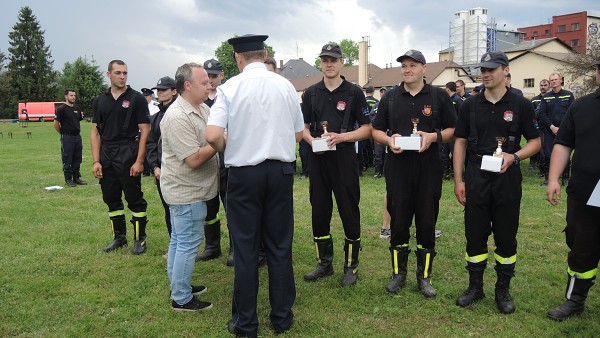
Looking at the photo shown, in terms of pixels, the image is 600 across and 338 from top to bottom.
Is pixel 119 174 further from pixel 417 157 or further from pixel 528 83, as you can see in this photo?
pixel 528 83

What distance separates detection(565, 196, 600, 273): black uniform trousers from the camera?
4113 mm

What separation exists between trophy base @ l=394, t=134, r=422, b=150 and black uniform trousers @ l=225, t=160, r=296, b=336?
1205mm

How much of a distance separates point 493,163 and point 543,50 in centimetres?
5116

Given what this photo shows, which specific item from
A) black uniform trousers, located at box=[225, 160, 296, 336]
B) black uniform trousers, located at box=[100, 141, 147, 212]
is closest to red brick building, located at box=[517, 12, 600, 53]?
black uniform trousers, located at box=[100, 141, 147, 212]

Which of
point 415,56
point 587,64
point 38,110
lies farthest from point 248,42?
point 38,110

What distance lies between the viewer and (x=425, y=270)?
15.9 feet

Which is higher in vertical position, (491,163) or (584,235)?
(491,163)

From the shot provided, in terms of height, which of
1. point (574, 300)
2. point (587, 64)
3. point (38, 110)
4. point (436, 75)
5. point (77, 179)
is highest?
point (436, 75)

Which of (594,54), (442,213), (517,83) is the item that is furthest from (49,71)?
(442,213)

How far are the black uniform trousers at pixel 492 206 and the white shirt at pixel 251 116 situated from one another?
1.89 metres

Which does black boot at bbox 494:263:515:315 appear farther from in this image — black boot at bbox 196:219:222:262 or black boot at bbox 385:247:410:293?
black boot at bbox 196:219:222:262

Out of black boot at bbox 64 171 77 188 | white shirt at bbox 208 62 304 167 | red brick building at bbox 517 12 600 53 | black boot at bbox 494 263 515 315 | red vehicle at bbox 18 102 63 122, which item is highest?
red brick building at bbox 517 12 600 53

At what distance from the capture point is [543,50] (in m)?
47.8

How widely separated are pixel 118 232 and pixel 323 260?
3113mm
